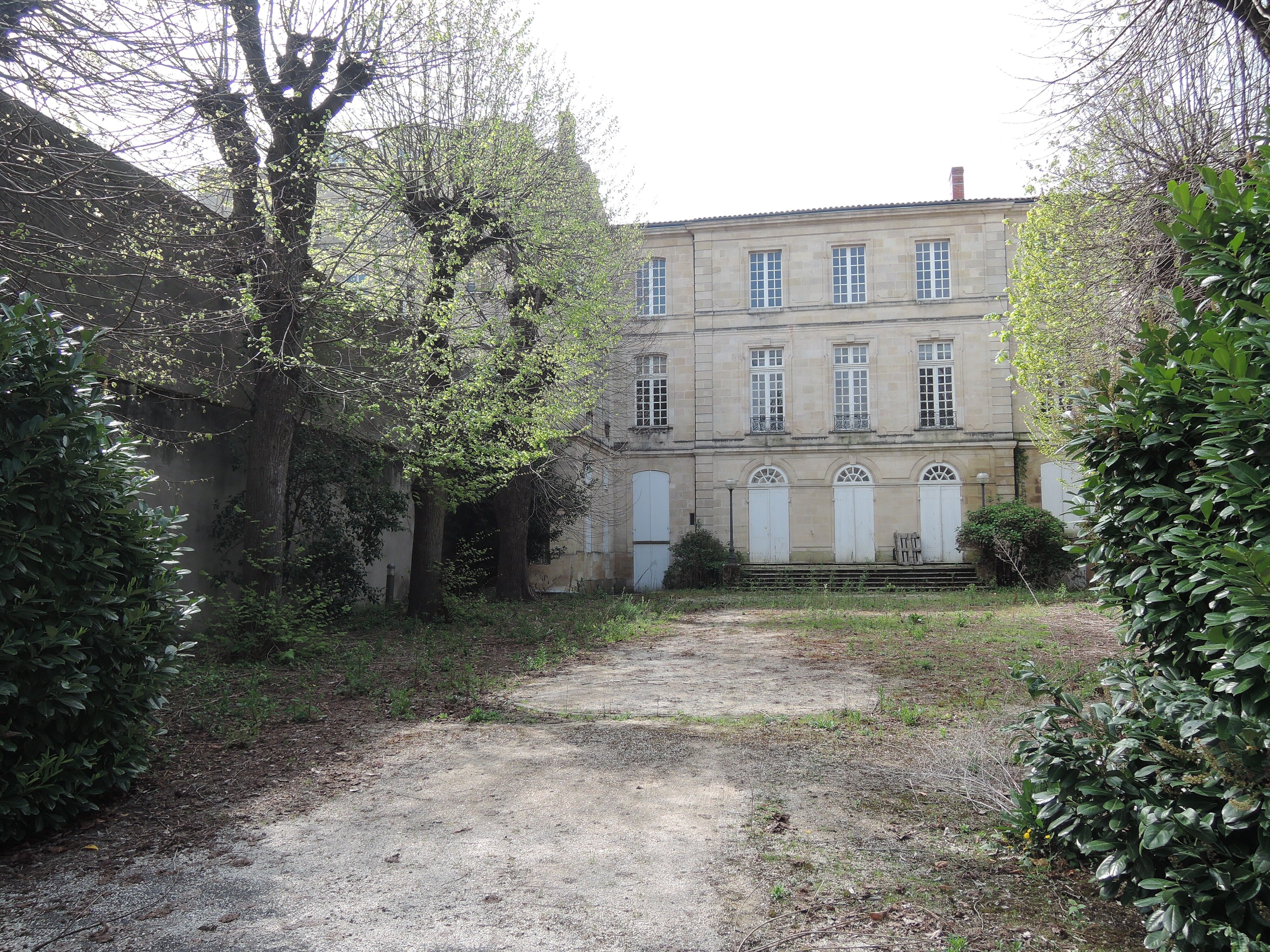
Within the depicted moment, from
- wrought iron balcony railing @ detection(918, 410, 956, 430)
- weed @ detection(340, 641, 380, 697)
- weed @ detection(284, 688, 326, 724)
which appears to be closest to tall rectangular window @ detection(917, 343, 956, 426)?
wrought iron balcony railing @ detection(918, 410, 956, 430)

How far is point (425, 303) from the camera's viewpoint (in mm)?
9961

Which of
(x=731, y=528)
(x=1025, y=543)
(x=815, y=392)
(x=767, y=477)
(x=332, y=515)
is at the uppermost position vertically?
(x=815, y=392)

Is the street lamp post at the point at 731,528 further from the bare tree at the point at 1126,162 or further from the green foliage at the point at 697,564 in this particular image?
the bare tree at the point at 1126,162

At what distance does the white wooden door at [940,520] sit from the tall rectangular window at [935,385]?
6.30 feet

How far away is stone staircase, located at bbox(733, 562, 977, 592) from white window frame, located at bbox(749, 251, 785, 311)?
318 inches

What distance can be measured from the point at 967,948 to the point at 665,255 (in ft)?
82.7

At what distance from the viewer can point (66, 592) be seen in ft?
12.0

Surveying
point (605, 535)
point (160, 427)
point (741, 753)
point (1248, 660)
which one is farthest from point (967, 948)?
point (605, 535)

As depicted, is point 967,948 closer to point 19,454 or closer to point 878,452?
point 19,454

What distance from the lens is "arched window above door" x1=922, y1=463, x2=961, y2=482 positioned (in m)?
24.2

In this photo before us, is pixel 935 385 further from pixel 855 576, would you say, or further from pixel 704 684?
pixel 704 684

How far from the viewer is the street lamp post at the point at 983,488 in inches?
937

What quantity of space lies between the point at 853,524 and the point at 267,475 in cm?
1900

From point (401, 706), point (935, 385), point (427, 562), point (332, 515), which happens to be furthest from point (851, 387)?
point (401, 706)
